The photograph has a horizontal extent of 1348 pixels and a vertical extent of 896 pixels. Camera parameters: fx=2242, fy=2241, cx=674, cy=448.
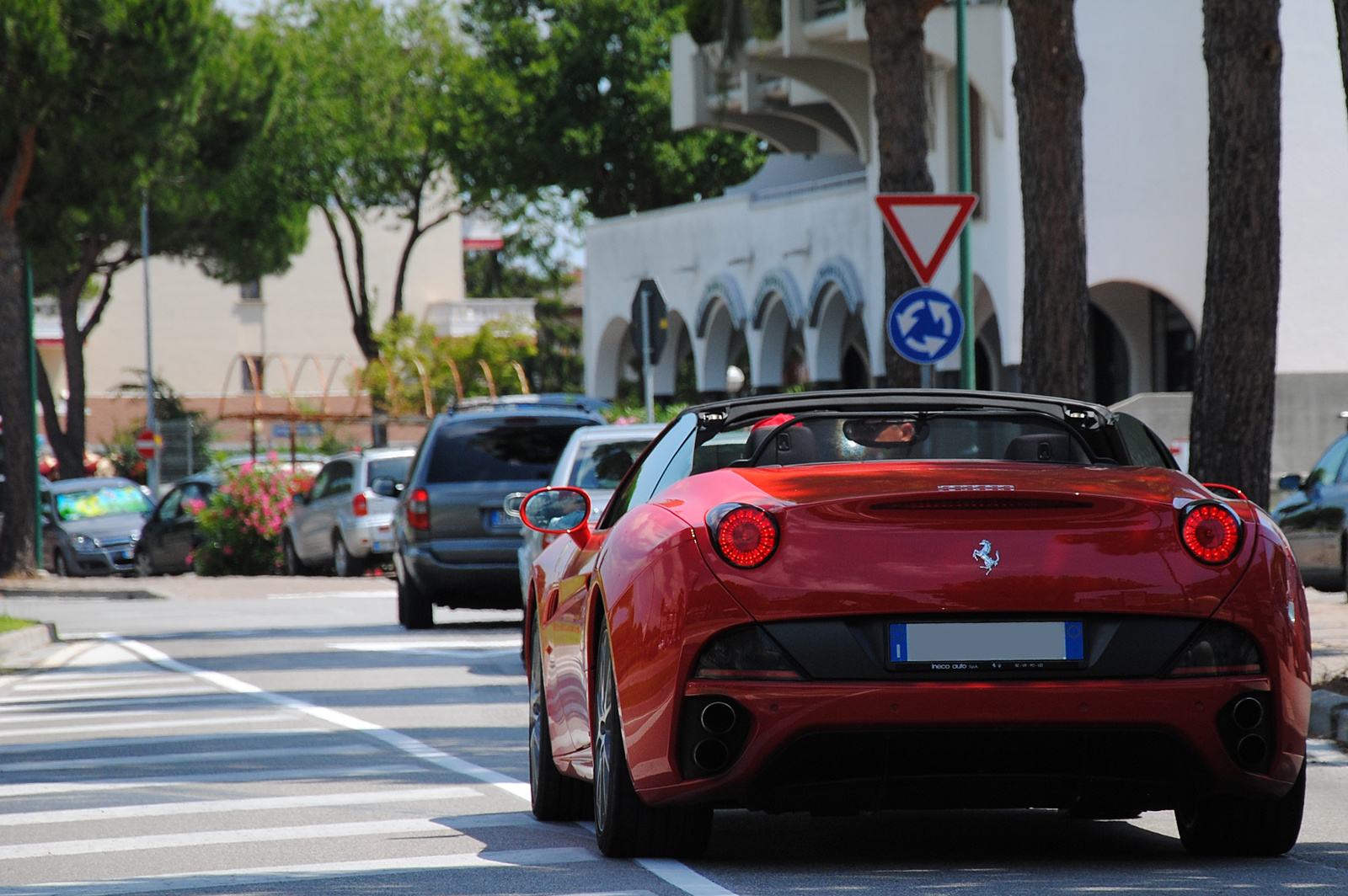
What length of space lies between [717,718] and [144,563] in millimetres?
29830

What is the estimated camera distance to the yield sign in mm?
15906

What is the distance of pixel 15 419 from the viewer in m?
32.2

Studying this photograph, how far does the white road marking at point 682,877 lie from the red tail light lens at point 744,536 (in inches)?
32.9

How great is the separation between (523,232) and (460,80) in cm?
1038

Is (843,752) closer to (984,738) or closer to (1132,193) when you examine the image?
(984,738)

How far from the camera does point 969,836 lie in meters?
6.86

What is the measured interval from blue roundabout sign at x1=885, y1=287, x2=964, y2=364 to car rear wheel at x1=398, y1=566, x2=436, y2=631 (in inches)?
186

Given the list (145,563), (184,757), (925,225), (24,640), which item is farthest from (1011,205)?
(184,757)

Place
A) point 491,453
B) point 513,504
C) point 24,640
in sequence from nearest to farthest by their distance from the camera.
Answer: point 513,504, point 24,640, point 491,453

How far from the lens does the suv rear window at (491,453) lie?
18625mm

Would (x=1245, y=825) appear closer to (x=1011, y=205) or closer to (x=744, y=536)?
(x=744, y=536)

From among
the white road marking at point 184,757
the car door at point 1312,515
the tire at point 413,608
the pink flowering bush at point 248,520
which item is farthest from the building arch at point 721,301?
the white road marking at point 184,757

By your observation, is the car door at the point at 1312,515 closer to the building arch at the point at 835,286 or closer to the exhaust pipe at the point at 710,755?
the exhaust pipe at the point at 710,755

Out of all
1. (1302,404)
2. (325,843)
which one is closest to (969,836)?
(325,843)
